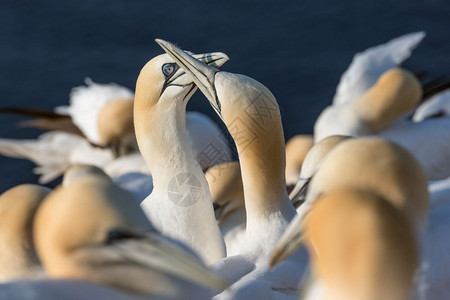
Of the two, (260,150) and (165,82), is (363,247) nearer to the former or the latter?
(260,150)

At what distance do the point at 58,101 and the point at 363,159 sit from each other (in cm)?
486

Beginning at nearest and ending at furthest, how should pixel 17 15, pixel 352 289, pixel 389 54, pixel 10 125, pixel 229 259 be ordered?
pixel 352 289, pixel 229 259, pixel 389 54, pixel 10 125, pixel 17 15

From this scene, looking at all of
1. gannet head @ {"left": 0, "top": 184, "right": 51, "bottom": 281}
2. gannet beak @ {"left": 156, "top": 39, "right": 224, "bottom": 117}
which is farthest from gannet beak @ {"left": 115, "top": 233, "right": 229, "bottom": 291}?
gannet beak @ {"left": 156, "top": 39, "right": 224, "bottom": 117}

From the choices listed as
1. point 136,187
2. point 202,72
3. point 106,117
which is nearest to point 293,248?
point 202,72

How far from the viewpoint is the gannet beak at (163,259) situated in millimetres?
2662

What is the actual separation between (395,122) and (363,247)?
389 centimetres

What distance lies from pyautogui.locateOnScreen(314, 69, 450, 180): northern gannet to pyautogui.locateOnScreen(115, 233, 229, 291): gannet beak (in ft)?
11.6

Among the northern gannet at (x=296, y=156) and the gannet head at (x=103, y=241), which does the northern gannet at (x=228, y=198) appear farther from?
the gannet head at (x=103, y=241)

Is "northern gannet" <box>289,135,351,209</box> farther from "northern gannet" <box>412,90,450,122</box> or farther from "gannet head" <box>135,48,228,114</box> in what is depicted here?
"northern gannet" <box>412,90,450,122</box>

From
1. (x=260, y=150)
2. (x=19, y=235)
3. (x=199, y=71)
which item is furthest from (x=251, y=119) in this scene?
(x=19, y=235)

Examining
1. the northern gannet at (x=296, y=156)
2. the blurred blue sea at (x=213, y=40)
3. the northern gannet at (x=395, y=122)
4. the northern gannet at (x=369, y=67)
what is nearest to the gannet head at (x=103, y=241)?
the northern gannet at (x=296, y=156)

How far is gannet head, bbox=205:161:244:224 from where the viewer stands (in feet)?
16.8

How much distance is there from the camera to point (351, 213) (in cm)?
247

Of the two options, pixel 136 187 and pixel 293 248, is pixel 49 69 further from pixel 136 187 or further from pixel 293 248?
pixel 293 248
